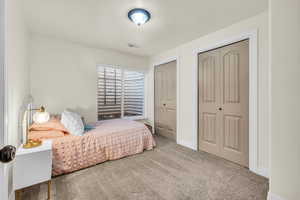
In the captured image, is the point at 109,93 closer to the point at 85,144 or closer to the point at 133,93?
the point at 133,93

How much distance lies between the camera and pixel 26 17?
214cm

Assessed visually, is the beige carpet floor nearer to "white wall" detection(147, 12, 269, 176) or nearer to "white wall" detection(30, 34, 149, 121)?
"white wall" detection(147, 12, 269, 176)

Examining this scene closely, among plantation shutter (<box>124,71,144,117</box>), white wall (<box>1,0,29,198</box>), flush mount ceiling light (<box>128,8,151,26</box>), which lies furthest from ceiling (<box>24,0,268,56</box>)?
plantation shutter (<box>124,71,144,117</box>)

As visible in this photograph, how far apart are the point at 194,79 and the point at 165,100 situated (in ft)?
3.65

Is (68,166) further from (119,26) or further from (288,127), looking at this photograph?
(288,127)

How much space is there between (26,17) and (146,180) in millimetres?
3105

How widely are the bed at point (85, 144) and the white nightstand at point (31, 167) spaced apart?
480mm

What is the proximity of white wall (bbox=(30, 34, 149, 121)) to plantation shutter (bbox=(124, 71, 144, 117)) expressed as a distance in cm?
72

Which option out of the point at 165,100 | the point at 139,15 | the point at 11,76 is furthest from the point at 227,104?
the point at 11,76

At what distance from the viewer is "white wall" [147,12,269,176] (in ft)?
6.40

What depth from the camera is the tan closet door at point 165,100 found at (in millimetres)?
3529

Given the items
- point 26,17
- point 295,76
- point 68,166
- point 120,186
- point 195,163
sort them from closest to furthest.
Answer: point 295,76 < point 120,186 < point 68,166 < point 26,17 < point 195,163

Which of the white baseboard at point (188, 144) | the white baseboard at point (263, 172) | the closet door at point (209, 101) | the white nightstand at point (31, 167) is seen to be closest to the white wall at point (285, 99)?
the white baseboard at point (263, 172)

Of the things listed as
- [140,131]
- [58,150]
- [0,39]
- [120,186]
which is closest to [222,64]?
[140,131]
